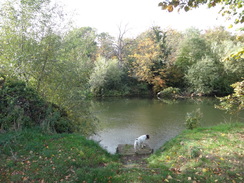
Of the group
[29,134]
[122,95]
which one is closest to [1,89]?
[29,134]

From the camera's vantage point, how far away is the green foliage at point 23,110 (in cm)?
700

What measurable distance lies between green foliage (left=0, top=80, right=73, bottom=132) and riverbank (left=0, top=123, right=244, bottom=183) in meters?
0.60

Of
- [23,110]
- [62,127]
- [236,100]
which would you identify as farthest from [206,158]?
[23,110]

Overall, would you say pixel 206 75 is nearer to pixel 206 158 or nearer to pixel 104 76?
pixel 104 76

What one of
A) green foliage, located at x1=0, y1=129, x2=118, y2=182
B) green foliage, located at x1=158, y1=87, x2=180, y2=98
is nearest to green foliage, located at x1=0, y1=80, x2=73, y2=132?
green foliage, located at x1=0, y1=129, x2=118, y2=182

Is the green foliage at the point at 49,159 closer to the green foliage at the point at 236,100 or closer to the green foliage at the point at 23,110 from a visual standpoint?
the green foliage at the point at 23,110

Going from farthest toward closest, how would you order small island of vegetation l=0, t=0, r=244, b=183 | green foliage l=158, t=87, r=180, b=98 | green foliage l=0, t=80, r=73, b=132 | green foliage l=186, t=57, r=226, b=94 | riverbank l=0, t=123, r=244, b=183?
green foliage l=158, t=87, r=180, b=98 → green foliage l=186, t=57, r=226, b=94 → green foliage l=0, t=80, r=73, b=132 → small island of vegetation l=0, t=0, r=244, b=183 → riverbank l=0, t=123, r=244, b=183

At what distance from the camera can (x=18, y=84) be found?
7.69 m

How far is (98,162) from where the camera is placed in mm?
5906

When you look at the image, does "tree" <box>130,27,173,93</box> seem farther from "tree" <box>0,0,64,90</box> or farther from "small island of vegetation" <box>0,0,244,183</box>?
"tree" <box>0,0,64,90</box>

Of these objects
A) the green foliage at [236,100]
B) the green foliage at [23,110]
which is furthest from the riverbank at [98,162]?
the green foliage at [236,100]

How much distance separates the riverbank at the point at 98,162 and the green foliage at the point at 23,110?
0.60 m

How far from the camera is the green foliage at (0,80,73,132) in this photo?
276 inches

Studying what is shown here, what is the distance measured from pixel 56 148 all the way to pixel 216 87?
29021 millimetres
